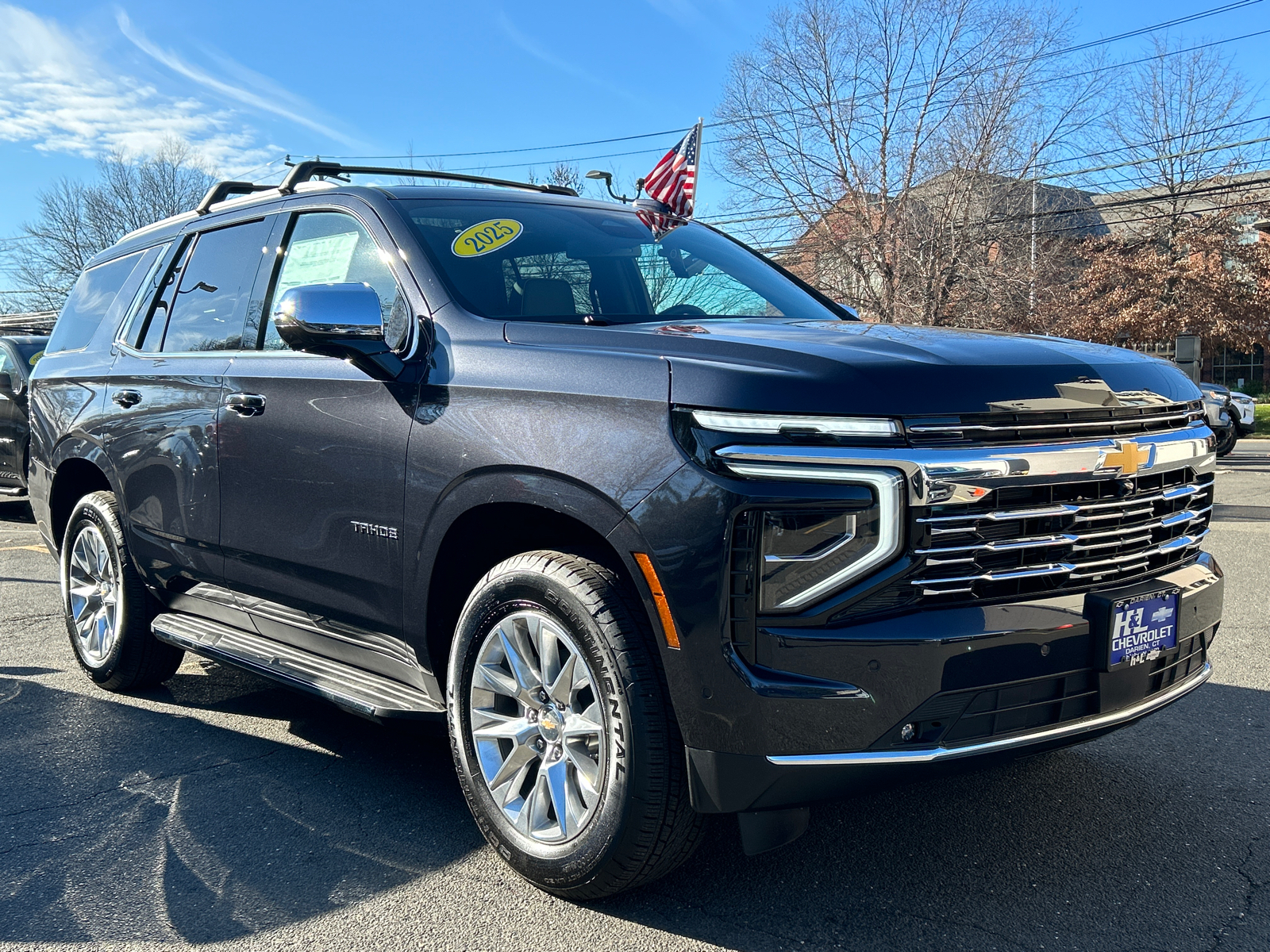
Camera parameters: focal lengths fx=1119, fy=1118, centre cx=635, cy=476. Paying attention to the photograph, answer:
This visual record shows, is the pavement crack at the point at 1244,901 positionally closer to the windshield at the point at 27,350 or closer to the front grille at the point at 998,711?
the front grille at the point at 998,711

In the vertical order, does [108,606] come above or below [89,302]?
below

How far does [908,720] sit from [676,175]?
1214 cm

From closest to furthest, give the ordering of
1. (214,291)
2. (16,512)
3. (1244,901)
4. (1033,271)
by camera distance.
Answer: (1244,901), (214,291), (16,512), (1033,271)

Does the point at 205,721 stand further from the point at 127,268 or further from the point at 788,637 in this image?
the point at 788,637

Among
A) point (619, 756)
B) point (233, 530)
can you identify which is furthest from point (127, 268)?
point (619, 756)

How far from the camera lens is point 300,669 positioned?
12.1 ft

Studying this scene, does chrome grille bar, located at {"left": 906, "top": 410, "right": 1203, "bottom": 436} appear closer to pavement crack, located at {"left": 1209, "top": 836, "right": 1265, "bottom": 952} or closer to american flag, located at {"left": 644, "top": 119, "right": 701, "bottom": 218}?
pavement crack, located at {"left": 1209, "top": 836, "right": 1265, "bottom": 952}

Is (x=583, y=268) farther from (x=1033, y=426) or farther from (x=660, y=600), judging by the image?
(x=1033, y=426)

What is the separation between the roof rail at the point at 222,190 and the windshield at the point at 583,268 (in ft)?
4.63

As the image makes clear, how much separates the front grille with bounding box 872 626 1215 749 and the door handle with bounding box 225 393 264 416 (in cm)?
240

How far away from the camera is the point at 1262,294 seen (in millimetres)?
37375

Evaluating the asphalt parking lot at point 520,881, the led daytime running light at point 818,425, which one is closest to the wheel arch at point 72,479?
the asphalt parking lot at point 520,881

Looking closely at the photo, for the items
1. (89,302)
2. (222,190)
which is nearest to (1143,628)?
(222,190)

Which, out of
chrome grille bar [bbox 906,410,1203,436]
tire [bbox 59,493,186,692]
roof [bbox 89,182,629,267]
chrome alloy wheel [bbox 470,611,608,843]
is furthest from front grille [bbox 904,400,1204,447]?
tire [bbox 59,493,186,692]
